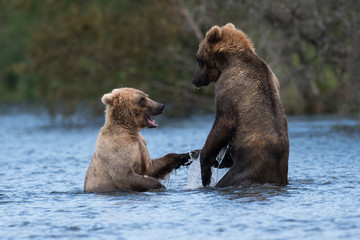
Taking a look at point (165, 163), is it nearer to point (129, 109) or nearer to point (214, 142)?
point (129, 109)

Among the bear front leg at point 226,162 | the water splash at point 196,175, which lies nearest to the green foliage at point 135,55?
the water splash at point 196,175

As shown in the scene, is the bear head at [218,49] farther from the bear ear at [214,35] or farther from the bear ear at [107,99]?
the bear ear at [107,99]

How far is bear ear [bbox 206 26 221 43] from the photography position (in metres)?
8.26

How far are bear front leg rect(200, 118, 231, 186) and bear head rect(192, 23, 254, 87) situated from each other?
31.1 inches

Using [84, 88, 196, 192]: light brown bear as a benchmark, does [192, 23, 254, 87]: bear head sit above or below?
above

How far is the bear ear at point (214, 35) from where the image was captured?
325 inches

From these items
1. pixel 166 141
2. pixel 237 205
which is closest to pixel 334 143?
pixel 166 141

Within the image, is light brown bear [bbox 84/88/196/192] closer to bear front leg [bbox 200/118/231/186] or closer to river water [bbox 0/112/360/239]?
river water [bbox 0/112/360/239]

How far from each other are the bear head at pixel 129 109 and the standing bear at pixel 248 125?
100 cm

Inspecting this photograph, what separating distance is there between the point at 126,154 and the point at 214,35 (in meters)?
1.76

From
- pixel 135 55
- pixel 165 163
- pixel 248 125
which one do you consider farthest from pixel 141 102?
pixel 135 55

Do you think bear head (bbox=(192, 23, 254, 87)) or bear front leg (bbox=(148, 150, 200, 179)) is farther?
bear front leg (bbox=(148, 150, 200, 179))

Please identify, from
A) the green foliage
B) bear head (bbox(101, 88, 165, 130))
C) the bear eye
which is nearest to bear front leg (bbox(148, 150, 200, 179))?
bear head (bbox(101, 88, 165, 130))

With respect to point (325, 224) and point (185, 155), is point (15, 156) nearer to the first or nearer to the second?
point (185, 155)
